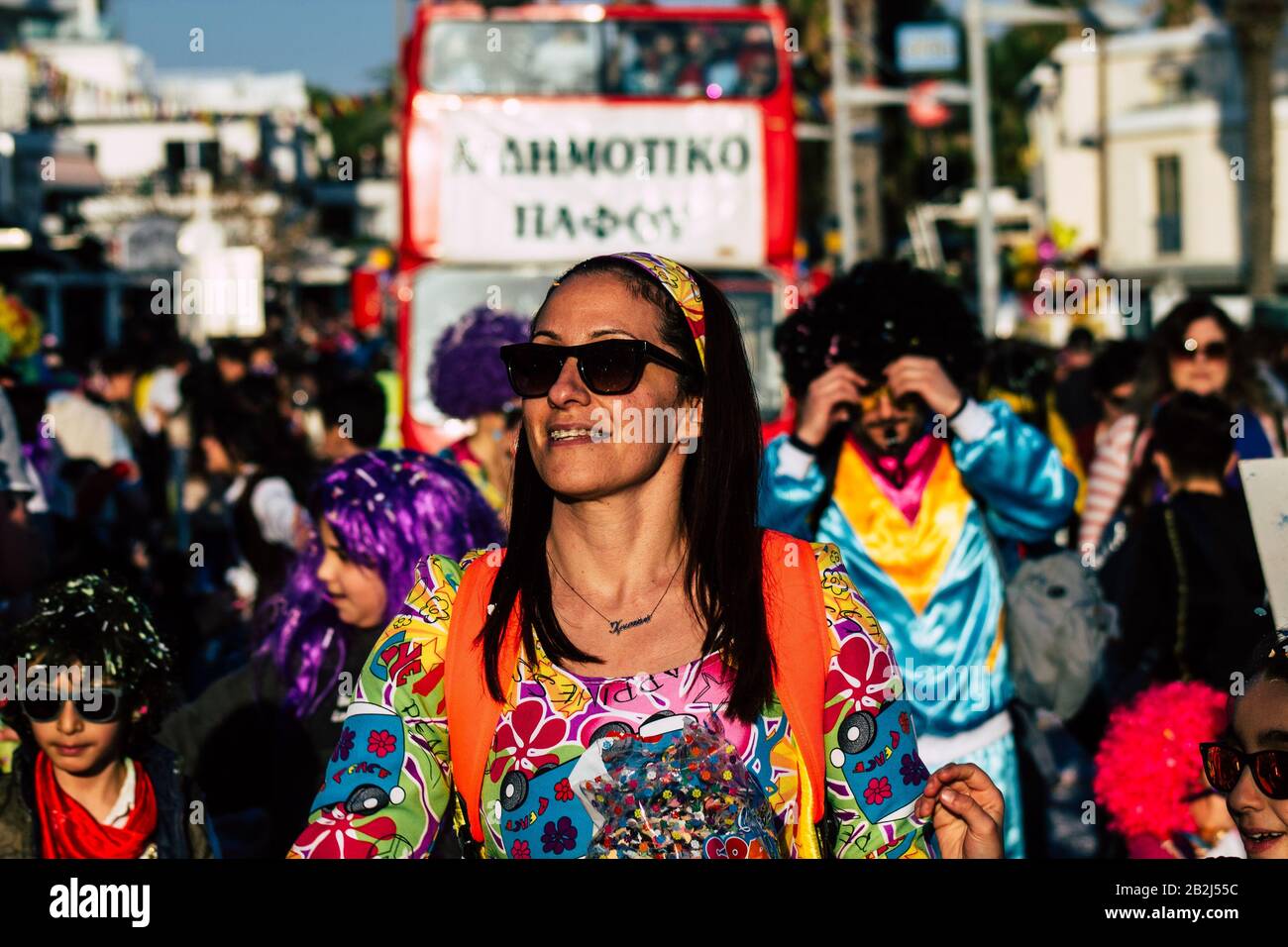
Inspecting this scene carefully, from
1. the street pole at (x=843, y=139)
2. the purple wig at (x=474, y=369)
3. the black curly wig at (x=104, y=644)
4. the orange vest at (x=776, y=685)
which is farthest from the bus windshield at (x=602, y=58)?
the street pole at (x=843, y=139)

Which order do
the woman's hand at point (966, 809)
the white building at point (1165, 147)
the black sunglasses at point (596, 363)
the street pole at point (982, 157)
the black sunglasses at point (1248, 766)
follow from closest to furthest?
the woman's hand at point (966, 809)
the black sunglasses at point (596, 363)
the black sunglasses at point (1248, 766)
the street pole at point (982, 157)
the white building at point (1165, 147)

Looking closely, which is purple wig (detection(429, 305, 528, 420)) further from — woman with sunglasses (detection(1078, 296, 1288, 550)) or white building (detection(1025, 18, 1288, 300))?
white building (detection(1025, 18, 1288, 300))

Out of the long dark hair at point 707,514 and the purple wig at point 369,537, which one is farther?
the purple wig at point 369,537

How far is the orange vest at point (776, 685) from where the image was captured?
2.24m

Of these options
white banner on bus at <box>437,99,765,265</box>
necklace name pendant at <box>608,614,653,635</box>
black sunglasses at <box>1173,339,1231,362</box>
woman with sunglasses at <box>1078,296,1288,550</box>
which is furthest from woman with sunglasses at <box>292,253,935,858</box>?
white banner on bus at <box>437,99,765,265</box>

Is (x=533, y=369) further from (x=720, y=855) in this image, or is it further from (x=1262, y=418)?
(x=1262, y=418)

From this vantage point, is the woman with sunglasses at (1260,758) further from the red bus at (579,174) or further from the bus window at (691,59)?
the bus window at (691,59)

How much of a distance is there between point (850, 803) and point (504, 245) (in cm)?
787

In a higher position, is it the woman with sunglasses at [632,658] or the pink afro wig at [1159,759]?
the woman with sunglasses at [632,658]

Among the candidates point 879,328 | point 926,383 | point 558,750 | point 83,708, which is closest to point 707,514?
point 558,750

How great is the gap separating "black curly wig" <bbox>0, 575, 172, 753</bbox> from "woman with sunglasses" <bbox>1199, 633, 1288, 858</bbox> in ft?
6.42

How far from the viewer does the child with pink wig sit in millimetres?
3662
